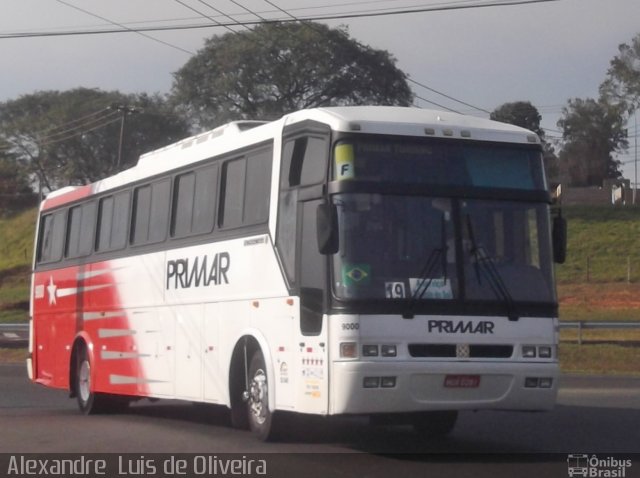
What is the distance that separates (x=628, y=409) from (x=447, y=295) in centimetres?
689

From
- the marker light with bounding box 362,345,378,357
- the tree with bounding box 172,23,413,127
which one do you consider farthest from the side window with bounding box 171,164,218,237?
the tree with bounding box 172,23,413,127

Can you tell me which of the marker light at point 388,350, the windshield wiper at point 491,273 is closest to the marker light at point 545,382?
the windshield wiper at point 491,273

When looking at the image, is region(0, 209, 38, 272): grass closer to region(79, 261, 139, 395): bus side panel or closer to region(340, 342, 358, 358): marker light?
region(79, 261, 139, 395): bus side panel

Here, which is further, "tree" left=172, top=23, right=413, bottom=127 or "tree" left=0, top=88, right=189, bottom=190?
"tree" left=0, top=88, right=189, bottom=190

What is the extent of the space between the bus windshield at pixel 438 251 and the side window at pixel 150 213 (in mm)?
5121

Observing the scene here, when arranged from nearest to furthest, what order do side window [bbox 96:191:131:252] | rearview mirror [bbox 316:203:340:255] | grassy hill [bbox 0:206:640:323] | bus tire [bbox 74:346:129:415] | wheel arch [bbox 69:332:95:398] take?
rearview mirror [bbox 316:203:340:255] < side window [bbox 96:191:131:252] < bus tire [bbox 74:346:129:415] < wheel arch [bbox 69:332:95:398] < grassy hill [bbox 0:206:640:323]

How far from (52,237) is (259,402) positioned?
8960 mm

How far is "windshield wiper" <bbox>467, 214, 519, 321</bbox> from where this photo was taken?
40.0 ft

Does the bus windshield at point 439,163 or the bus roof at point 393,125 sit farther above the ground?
the bus roof at point 393,125

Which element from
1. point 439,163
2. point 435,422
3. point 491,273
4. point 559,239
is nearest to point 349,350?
point 491,273

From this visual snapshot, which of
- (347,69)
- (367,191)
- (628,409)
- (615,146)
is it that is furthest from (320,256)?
(615,146)

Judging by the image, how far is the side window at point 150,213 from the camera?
16.6 meters

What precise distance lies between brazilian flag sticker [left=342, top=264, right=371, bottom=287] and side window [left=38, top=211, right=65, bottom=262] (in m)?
9.96

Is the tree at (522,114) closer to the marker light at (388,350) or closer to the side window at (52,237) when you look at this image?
the side window at (52,237)
